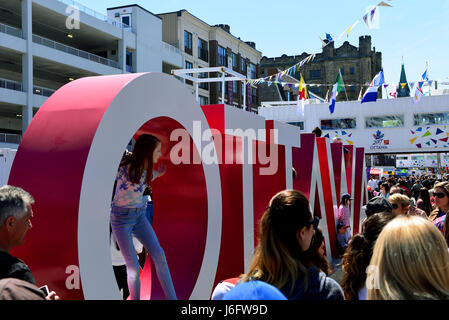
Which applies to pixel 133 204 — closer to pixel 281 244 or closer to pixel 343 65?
pixel 281 244

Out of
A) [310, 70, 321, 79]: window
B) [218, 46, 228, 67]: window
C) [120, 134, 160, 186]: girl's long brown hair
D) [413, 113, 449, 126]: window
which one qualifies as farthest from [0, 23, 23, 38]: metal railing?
[310, 70, 321, 79]: window

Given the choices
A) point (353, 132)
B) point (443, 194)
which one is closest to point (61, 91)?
point (443, 194)

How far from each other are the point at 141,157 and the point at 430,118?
26.3m

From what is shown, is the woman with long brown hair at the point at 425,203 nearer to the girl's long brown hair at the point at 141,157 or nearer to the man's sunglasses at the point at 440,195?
the man's sunglasses at the point at 440,195

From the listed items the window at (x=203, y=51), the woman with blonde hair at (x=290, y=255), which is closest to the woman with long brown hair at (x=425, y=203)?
the woman with blonde hair at (x=290, y=255)

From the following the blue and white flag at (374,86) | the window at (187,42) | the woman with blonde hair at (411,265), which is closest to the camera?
the woman with blonde hair at (411,265)

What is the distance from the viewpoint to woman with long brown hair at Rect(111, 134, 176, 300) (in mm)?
3926

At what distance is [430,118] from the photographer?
1064 inches

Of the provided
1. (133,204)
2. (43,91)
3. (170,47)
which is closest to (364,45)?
(170,47)

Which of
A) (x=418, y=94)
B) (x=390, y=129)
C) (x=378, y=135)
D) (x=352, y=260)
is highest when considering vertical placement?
(x=418, y=94)

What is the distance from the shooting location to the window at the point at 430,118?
26688 mm

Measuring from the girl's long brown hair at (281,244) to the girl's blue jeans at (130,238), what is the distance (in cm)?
187
